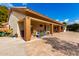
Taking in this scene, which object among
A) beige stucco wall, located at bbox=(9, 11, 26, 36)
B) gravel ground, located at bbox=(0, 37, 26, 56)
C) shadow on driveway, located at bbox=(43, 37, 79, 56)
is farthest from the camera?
beige stucco wall, located at bbox=(9, 11, 26, 36)

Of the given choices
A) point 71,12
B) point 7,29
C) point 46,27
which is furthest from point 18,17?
point 46,27

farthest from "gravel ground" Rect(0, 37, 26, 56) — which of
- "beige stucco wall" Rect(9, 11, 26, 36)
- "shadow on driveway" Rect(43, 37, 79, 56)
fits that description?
"shadow on driveway" Rect(43, 37, 79, 56)

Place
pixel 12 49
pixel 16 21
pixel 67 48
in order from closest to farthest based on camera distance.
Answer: pixel 12 49, pixel 67 48, pixel 16 21

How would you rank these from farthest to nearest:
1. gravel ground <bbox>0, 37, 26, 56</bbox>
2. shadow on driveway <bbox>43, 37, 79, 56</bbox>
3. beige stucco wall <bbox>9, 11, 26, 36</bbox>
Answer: beige stucco wall <bbox>9, 11, 26, 36</bbox>
shadow on driveway <bbox>43, 37, 79, 56</bbox>
gravel ground <bbox>0, 37, 26, 56</bbox>

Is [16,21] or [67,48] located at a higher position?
[16,21]

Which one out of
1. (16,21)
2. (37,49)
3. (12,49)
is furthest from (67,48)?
(16,21)

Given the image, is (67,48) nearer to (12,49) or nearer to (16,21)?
(12,49)

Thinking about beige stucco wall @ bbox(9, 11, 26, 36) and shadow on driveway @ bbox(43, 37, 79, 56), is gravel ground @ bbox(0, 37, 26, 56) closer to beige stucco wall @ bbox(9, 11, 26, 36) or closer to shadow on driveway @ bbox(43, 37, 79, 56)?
beige stucco wall @ bbox(9, 11, 26, 36)

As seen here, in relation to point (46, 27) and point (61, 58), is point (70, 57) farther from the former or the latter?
point (46, 27)

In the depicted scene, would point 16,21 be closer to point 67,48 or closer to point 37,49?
point 37,49

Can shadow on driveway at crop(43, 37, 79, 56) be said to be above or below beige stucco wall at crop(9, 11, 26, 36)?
below

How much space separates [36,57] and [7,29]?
599cm

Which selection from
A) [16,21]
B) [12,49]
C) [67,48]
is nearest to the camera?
[12,49]

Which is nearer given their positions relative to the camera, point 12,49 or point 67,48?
point 12,49
